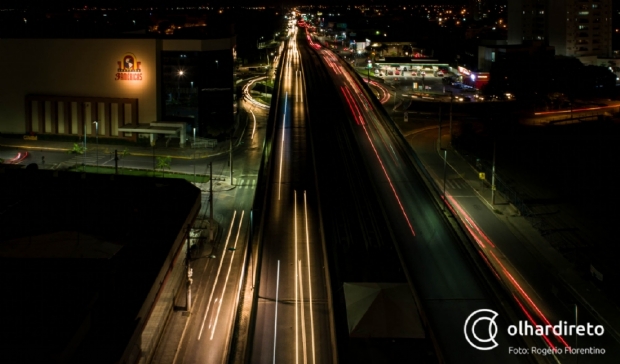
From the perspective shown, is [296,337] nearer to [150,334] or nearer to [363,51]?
[150,334]

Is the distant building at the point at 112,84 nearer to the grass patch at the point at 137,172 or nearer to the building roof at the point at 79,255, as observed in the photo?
the grass patch at the point at 137,172

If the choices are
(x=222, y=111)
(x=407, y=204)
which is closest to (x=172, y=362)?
(x=407, y=204)

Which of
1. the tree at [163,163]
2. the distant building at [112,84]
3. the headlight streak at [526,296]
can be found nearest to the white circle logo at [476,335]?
the headlight streak at [526,296]

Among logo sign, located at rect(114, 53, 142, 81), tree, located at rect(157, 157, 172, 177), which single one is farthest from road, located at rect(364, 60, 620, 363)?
logo sign, located at rect(114, 53, 142, 81)

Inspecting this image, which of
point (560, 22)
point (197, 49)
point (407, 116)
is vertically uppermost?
point (560, 22)

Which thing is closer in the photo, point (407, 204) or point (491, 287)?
point (491, 287)

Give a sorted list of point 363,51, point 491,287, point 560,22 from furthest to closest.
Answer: point 363,51 < point 560,22 < point 491,287
